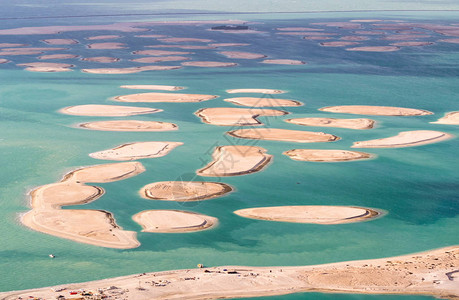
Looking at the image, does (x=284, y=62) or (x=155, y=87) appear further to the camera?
(x=284, y=62)

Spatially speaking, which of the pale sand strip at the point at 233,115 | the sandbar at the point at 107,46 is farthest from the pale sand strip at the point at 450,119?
the sandbar at the point at 107,46

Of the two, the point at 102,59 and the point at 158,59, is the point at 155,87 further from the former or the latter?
the point at 102,59

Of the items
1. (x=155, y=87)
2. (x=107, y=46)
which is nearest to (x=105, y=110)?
(x=155, y=87)

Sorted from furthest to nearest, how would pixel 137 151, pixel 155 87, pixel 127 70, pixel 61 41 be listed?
pixel 61 41 → pixel 127 70 → pixel 155 87 → pixel 137 151

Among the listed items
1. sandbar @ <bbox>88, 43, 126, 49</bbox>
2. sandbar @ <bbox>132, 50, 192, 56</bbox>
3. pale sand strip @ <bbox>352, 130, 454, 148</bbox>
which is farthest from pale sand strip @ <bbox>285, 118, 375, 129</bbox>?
sandbar @ <bbox>88, 43, 126, 49</bbox>

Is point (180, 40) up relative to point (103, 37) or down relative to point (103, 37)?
down

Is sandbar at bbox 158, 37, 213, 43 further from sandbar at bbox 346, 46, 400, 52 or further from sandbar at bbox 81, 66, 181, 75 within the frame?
sandbar at bbox 81, 66, 181, 75
